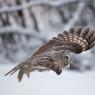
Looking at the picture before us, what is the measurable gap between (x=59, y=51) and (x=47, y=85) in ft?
0.76

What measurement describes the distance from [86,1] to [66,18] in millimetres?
101

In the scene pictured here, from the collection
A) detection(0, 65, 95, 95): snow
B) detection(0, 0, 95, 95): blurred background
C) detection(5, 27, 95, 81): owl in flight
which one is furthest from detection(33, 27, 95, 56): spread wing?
detection(0, 0, 95, 95): blurred background

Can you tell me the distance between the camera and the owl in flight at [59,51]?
2.70ft

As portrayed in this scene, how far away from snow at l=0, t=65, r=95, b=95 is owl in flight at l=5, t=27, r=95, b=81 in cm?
11

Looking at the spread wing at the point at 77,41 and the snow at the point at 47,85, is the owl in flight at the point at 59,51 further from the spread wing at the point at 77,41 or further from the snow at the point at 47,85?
the snow at the point at 47,85

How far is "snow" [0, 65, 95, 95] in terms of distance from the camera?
3.37ft

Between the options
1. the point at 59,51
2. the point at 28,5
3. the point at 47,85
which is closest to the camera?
the point at 59,51

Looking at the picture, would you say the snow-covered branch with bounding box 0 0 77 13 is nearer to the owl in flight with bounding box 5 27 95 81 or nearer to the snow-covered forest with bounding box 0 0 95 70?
the snow-covered forest with bounding box 0 0 95 70

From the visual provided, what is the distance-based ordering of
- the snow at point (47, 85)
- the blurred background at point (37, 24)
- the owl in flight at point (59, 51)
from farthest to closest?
the blurred background at point (37, 24) → the snow at point (47, 85) → the owl in flight at point (59, 51)

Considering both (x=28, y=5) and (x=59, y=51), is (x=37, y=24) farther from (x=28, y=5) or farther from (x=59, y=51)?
(x=59, y=51)

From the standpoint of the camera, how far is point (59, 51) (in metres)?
0.87

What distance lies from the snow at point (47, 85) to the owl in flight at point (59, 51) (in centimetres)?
11

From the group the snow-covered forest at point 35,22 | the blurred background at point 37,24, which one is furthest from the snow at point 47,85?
the snow-covered forest at point 35,22

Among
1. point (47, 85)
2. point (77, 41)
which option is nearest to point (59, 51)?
point (77, 41)
